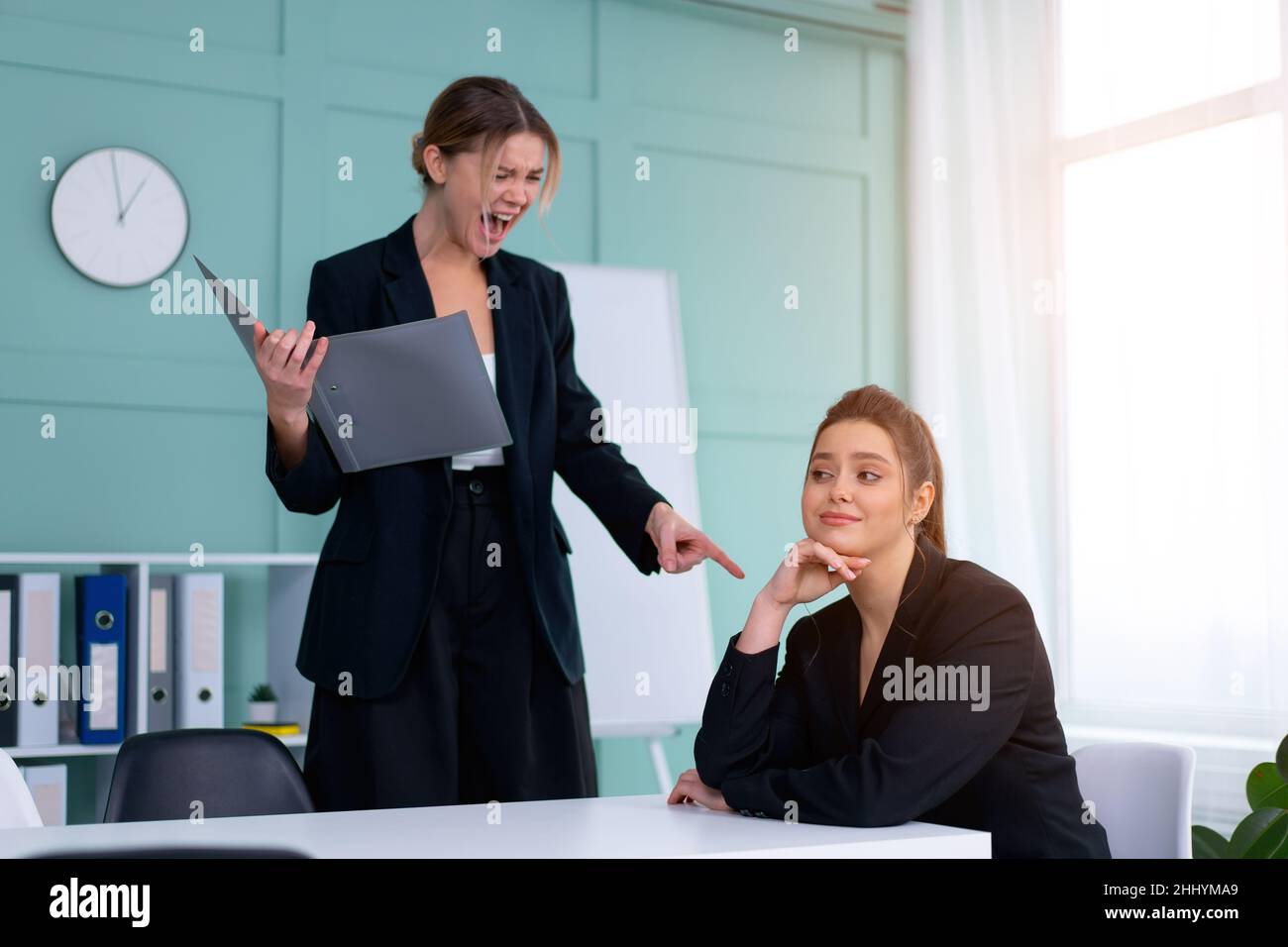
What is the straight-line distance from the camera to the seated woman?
1.40m

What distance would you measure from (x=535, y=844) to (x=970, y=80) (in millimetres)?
3698

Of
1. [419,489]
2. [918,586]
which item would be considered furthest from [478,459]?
[918,586]

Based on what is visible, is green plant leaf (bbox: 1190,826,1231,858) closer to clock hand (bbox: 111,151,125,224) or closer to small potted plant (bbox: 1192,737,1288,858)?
small potted plant (bbox: 1192,737,1288,858)

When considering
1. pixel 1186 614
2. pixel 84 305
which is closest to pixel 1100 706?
pixel 1186 614

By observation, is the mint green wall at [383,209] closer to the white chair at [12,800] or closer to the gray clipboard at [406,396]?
the gray clipboard at [406,396]

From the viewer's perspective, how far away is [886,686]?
1.61m

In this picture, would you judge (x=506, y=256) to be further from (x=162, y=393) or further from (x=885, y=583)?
(x=162, y=393)

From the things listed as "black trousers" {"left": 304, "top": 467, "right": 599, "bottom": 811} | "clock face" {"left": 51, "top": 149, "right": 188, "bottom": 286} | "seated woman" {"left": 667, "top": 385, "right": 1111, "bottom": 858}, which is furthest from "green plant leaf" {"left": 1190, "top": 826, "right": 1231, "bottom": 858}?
"clock face" {"left": 51, "top": 149, "right": 188, "bottom": 286}

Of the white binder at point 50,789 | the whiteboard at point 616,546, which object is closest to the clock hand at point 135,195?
the whiteboard at point 616,546

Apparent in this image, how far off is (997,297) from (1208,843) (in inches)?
79.1

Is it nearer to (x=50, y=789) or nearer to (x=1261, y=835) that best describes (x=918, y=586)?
(x=1261, y=835)

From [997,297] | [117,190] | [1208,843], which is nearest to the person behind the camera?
[1208,843]

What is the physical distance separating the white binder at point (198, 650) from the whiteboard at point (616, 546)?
94 centimetres

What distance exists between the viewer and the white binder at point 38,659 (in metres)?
2.89
